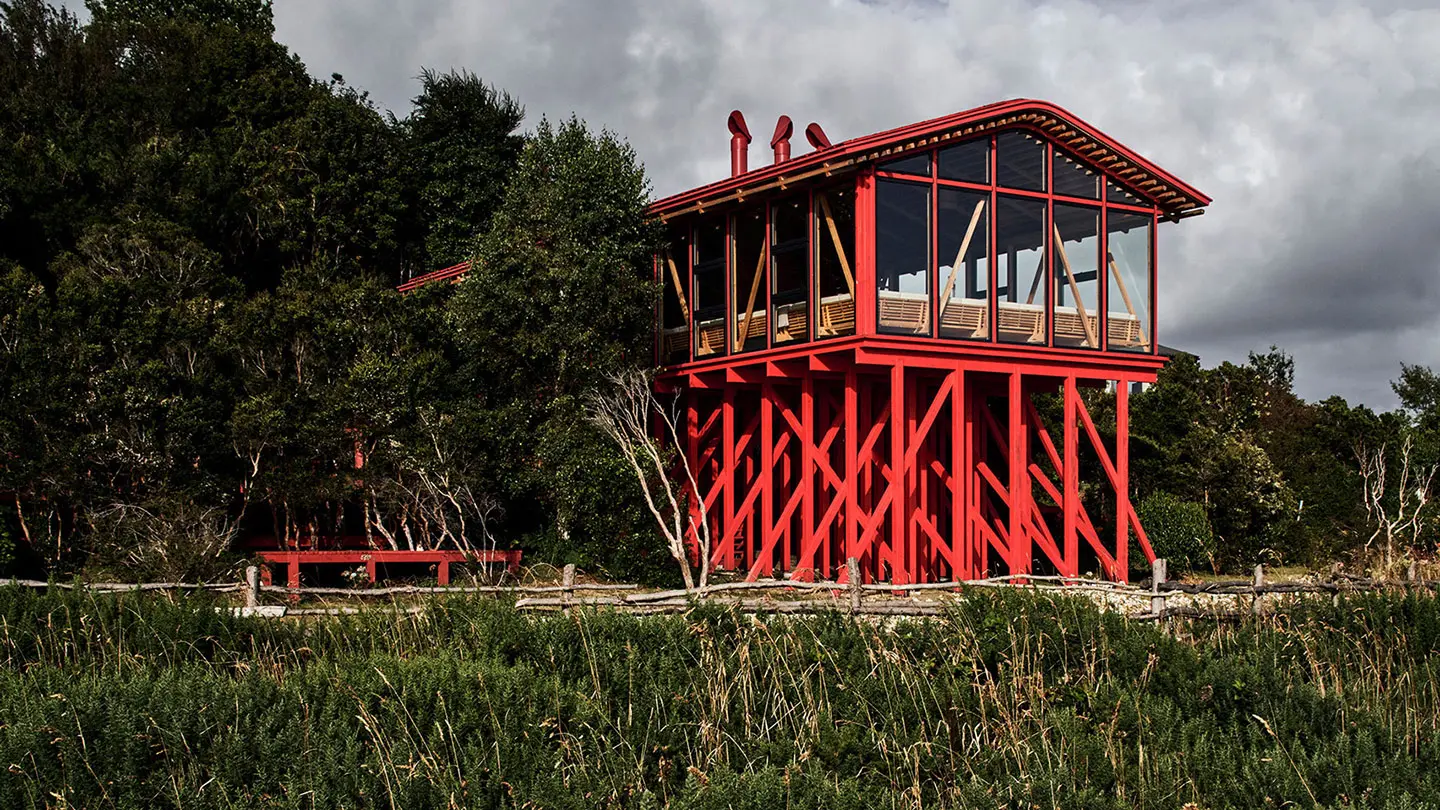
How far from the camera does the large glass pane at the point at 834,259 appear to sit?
18.9m

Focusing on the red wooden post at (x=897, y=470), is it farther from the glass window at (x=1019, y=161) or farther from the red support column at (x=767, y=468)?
the glass window at (x=1019, y=161)

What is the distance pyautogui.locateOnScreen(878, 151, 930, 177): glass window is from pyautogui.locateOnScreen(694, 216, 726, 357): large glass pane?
13.5 feet

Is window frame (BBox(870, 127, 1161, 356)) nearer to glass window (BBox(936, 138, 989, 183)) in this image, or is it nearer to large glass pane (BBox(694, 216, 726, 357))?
glass window (BBox(936, 138, 989, 183))

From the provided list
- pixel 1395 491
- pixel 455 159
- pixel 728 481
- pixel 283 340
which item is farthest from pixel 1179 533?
pixel 455 159

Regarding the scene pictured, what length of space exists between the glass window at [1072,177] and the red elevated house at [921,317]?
41 mm

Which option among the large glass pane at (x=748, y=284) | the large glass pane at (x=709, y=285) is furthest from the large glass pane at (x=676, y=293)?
the large glass pane at (x=748, y=284)

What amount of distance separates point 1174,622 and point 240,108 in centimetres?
2184

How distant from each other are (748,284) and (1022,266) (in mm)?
4664

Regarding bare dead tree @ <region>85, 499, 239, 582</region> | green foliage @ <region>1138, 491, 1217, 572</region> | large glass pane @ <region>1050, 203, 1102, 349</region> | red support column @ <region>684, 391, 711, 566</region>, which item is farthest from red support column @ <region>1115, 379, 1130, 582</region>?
bare dead tree @ <region>85, 499, 239, 582</region>

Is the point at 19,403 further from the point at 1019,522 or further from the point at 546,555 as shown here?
the point at 1019,522

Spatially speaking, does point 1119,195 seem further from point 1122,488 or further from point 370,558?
point 370,558

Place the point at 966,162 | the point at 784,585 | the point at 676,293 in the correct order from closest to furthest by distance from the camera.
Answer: the point at 784,585
the point at 966,162
the point at 676,293

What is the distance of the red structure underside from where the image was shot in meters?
19.1

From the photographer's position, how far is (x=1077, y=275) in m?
20.4
